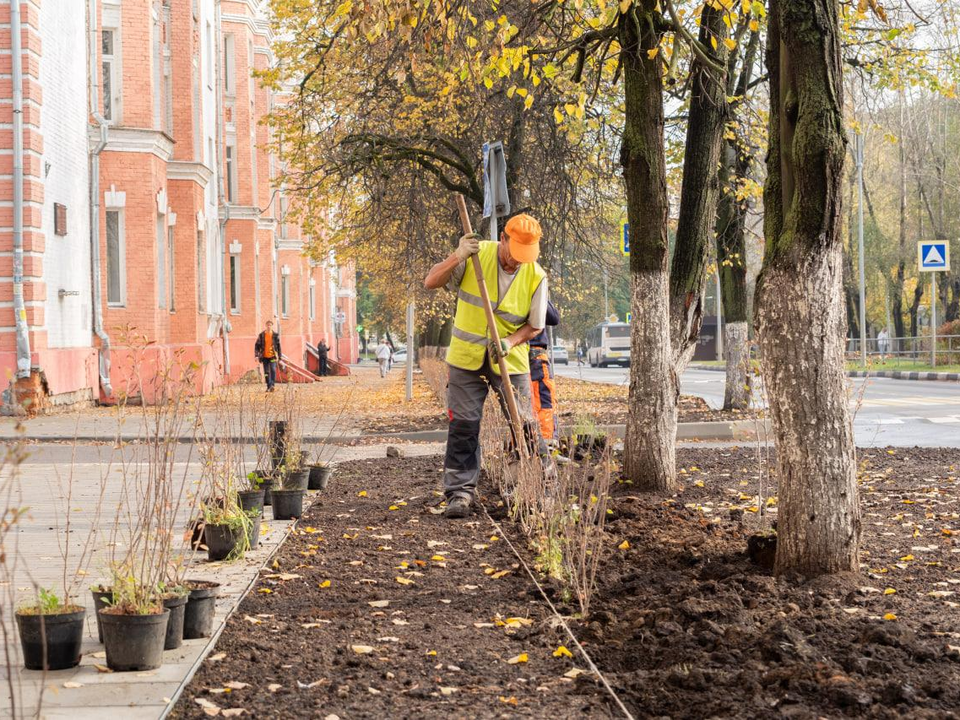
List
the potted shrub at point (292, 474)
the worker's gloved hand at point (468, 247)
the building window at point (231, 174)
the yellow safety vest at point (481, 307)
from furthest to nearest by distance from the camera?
the building window at point (231, 174), the potted shrub at point (292, 474), the yellow safety vest at point (481, 307), the worker's gloved hand at point (468, 247)

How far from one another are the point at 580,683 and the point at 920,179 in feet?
152

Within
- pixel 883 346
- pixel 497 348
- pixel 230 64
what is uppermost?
pixel 230 64

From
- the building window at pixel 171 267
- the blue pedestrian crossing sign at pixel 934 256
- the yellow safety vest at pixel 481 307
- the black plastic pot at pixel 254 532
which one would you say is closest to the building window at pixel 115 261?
the building window at pixel 171 267

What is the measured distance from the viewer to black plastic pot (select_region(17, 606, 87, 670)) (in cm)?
484

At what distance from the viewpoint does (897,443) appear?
1573cm

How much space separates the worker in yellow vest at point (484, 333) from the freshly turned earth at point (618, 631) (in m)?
0.64

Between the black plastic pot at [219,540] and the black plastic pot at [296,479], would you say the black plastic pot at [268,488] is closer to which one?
the black plastic pot at [296,479]

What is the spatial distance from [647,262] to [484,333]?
5.05ft

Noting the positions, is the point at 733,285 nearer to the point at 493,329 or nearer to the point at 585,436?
the point at 585,436

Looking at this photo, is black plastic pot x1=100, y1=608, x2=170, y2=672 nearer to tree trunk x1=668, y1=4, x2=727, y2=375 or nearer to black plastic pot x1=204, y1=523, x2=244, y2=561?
black plastic pot x1=204, y1=523, x2=244, y2=561

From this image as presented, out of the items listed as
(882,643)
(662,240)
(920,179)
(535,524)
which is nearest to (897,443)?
(662,240)

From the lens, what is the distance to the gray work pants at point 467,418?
8969 mm

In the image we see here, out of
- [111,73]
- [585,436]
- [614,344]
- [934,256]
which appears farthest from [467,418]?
[614,344]

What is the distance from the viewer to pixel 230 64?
41688 mm
